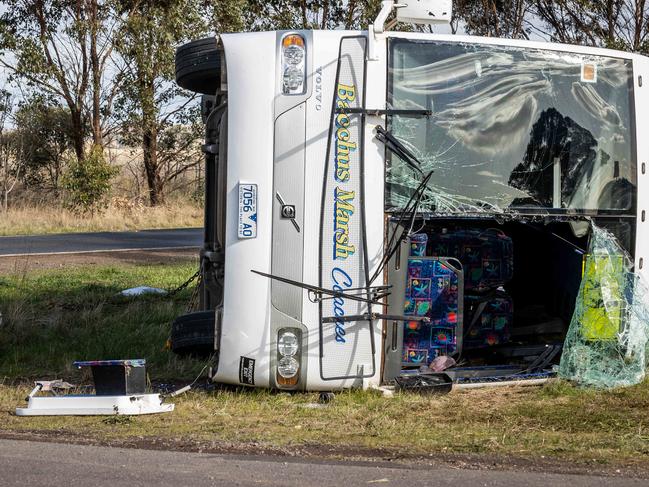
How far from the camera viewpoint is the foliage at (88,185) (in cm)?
3108

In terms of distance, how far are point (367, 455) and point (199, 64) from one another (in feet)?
11.0

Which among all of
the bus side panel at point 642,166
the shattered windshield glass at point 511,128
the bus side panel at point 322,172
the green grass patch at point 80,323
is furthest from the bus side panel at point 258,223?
the bus side panel at point 642,166

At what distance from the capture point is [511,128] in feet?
25.0

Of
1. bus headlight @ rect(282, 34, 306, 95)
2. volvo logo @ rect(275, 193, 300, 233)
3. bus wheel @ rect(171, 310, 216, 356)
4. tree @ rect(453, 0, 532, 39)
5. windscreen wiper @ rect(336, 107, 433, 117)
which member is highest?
tree @ rect(453, 0, 532, 39)

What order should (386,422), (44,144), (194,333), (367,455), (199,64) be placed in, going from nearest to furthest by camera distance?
(367,455)
(386,422)
(194,333)
(199,64)
(44,144)

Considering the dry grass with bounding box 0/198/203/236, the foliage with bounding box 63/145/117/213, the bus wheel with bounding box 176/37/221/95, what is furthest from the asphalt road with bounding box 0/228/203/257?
the bus wheel with bounding box 176/37/221/95

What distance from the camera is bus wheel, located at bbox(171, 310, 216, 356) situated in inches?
294

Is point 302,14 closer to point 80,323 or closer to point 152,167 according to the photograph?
point 152,167

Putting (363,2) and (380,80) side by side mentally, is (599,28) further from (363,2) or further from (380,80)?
(380,80)

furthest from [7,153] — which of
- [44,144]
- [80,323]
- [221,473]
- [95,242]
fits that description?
[221,473]

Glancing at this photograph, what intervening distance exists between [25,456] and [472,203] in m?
3.48

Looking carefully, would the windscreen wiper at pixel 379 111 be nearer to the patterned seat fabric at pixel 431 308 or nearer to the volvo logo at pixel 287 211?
the volvo logo at pixel 287 211

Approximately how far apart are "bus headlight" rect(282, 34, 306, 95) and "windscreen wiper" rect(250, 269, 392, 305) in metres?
1.28

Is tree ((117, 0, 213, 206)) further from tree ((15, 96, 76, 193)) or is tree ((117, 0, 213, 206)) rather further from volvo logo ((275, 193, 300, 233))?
volvo logo ((275, 193, 300, 233))
